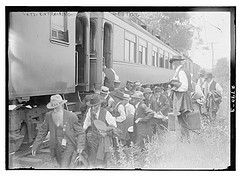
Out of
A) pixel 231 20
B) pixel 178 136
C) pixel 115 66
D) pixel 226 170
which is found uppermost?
pixel 231 20

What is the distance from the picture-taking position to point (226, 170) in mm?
3168

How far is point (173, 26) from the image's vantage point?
126 inches

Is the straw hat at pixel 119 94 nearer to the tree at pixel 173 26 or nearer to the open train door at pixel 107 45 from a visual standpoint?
the open train door at pixel 107 45

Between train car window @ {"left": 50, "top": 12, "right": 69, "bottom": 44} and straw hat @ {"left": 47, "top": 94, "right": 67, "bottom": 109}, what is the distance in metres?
0.49

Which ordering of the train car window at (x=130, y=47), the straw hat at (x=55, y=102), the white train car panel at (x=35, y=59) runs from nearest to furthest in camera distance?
the white train car panel at (x=35, y=59) → the straw hat at (x=55, y=102) → the train car window at (x=130, y=47)

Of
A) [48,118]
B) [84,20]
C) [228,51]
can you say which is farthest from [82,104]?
[228,51]

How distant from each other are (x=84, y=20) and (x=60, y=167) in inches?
52.9

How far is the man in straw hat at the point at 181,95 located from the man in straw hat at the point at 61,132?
2.89 ft

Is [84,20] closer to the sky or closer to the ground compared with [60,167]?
closer to the sky

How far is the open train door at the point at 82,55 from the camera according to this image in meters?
3.19

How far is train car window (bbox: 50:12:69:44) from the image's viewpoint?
3.07 metres

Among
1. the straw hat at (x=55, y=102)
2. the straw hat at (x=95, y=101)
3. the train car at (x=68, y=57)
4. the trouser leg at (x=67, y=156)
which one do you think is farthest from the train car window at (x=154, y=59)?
the trouser leg at (x=67, y=156)

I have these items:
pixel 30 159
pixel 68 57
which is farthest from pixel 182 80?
pixel 30 159

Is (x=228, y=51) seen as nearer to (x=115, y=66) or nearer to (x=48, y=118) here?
(x=115, y=66)
